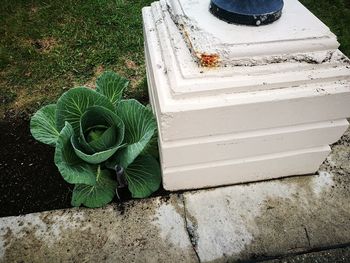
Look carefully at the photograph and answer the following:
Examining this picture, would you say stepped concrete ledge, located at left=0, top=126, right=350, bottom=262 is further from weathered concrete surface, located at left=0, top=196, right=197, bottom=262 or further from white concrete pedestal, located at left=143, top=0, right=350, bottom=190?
white concrete pedestal, located at left=143, top=0, right=350, bottom=190

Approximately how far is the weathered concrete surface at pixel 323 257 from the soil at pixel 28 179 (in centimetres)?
74

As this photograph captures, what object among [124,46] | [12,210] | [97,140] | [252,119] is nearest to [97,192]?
[97,140]

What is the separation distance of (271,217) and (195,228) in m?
0.42

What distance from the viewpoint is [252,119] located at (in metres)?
1.47

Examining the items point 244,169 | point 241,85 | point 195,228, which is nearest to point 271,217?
point 244,169

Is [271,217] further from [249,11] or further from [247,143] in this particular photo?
[249,11]

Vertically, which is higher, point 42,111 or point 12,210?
point 42,111

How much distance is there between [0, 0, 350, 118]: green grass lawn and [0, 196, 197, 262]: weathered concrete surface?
1.00 meters

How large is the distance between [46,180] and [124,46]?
148 cm

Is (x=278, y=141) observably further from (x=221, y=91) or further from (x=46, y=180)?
(x=46, y=180)

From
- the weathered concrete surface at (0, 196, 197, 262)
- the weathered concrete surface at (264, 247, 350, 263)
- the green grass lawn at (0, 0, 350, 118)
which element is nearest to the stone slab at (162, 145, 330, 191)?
the weathered concrete surface at (0, 196, 197, 262)

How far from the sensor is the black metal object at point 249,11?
4.75 ft

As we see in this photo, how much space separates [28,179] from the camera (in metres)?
1.91

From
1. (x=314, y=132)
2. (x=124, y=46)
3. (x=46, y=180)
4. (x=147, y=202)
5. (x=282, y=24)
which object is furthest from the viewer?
(x=124, y=46)
